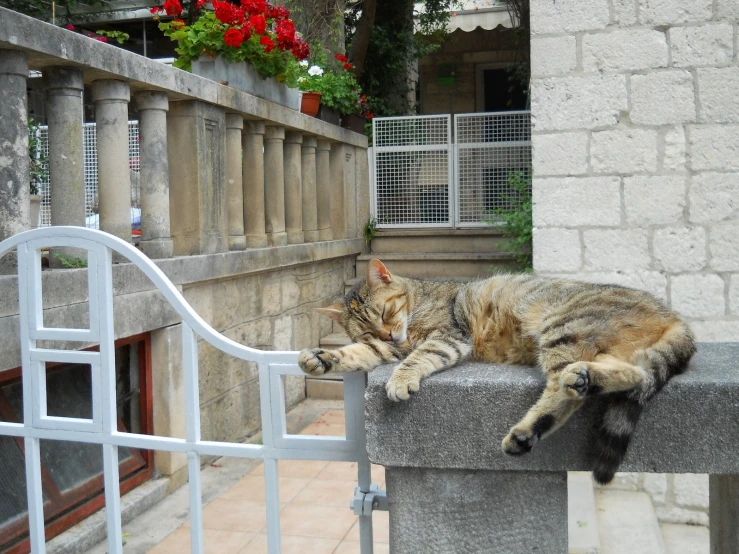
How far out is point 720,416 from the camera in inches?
58.3

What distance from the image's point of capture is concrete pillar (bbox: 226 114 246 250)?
5.40 metres

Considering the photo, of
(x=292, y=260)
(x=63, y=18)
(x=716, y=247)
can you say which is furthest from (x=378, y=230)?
(x=63, y=18)

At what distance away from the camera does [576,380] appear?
4.96 feet

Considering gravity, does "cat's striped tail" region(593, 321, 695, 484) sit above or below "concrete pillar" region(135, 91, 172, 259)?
below

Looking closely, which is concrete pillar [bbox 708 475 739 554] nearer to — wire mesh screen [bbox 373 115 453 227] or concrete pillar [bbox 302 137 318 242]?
concrete pillar [bbox 302 137 318 242]

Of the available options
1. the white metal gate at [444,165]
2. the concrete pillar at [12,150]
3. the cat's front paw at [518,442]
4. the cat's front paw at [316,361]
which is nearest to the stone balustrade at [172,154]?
the concrete pillar at [12,150]

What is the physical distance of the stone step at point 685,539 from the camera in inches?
189

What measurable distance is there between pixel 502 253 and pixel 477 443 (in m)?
6.24

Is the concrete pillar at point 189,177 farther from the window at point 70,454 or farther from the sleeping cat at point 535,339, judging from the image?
the sleeping cat at point 535,339

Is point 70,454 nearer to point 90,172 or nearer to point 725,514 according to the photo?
point 90,172

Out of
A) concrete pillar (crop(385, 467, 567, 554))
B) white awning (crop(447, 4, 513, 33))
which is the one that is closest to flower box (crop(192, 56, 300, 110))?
concrete pillar (crop(385, 467, 567, 554))

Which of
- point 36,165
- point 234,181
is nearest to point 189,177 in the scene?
point 234,181

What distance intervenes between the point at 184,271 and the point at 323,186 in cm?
309

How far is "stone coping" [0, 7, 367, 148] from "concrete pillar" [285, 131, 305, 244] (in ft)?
1.82
